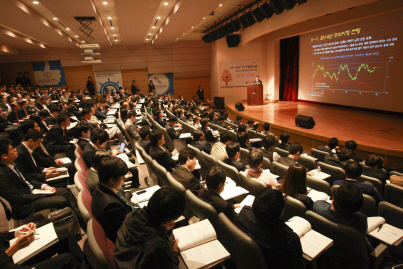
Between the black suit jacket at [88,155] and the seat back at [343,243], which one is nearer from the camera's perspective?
the seat back at [343,243]

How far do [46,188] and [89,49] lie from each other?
621cm

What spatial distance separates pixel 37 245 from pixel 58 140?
2.85m

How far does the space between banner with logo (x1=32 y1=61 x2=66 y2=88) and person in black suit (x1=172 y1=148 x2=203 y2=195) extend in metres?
13.5

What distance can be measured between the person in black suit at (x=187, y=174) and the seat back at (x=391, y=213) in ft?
5.47

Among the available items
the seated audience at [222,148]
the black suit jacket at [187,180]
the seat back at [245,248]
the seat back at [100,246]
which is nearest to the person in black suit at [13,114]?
the seated audience at [222,148]

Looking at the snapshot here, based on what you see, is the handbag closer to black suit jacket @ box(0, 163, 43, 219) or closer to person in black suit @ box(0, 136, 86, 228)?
person in black suit @ box(0, 136, 86, 228)

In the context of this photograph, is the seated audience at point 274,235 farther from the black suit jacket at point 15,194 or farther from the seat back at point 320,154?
the seat back at point 320,154

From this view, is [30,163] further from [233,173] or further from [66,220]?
[233,173]

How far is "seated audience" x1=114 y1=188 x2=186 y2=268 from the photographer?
116 cm

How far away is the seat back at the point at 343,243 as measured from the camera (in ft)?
5.53

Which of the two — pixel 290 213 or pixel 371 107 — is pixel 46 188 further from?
pixel 371 107

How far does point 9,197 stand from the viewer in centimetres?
218

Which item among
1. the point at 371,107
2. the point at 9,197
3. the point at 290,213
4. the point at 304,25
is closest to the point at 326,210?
the point at 290,213

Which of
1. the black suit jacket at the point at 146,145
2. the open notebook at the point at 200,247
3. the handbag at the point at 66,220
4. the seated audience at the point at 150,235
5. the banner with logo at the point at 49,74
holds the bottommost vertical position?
the handbag at the point at 66,220
